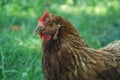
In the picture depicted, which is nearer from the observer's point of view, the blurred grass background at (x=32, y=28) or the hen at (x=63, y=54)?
the hen at (x=63, y=54)

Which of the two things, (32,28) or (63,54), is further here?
(32,28)

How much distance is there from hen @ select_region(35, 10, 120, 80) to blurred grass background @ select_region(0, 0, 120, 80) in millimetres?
913

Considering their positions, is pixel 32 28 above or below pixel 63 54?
above

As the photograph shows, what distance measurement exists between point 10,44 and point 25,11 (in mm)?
2347

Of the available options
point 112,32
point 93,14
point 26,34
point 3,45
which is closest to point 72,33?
point 3,45

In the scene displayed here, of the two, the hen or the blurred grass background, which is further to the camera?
the blurred grass background

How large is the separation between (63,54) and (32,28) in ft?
10.8

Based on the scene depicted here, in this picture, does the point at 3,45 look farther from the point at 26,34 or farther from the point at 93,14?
the point at 93,14

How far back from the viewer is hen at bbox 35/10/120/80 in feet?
15.8

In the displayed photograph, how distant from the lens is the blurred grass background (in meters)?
6.16

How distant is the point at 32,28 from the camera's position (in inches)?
318

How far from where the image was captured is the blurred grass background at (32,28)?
616 cm

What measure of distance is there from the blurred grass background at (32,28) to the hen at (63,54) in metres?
0.91

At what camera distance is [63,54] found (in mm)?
4840
